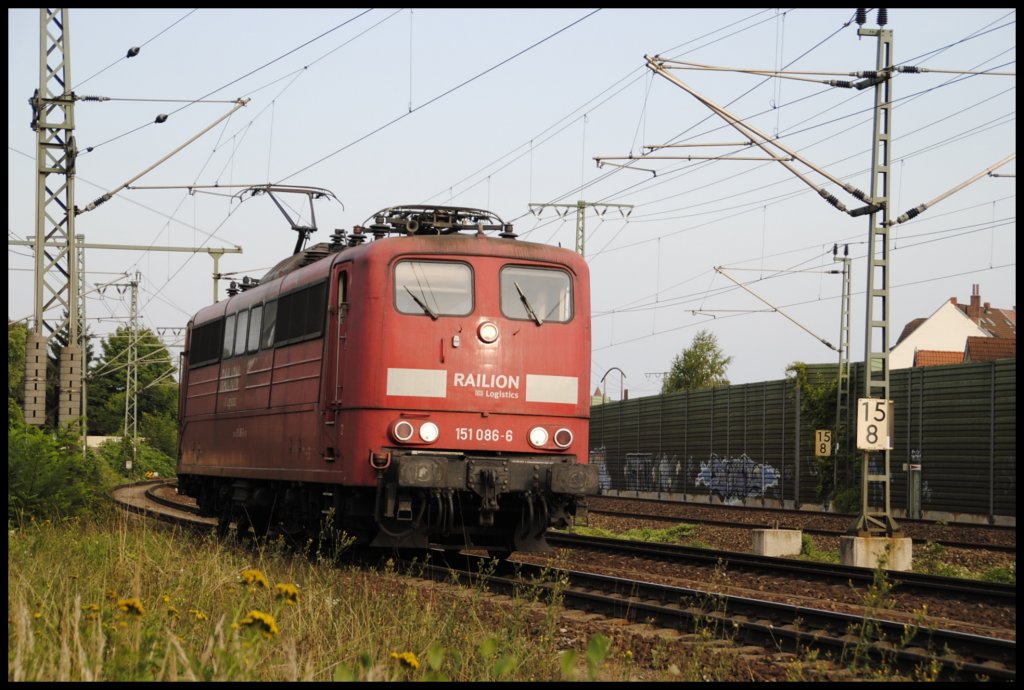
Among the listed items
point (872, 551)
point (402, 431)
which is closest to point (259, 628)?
point (402, 431)

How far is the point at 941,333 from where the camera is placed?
7025 centimetres

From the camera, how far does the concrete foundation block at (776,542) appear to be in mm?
18016

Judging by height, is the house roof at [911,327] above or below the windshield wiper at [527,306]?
above

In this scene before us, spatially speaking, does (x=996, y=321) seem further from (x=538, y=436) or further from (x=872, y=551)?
(x=538, y=436)

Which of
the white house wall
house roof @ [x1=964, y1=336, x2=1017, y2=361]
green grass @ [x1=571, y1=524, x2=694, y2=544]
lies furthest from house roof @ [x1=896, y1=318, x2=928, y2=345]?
green grass @ [x1=571, y1=524, x2=694, y2=544]

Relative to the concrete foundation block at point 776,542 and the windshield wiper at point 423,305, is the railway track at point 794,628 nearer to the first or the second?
the windshield wiper at point 423,305

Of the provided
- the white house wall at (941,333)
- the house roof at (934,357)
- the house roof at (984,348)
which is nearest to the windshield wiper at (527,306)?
the house roof at (984,348)

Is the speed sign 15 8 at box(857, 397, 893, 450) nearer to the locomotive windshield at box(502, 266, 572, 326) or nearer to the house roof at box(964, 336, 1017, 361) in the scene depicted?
the locomotive windshield at box(502, 266, 572, 326)

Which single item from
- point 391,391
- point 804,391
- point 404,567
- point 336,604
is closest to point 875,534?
point 404,567

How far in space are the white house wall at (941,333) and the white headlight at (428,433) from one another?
6099 centimetres

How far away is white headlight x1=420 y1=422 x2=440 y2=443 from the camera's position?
505 inches

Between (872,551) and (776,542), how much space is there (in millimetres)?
2341

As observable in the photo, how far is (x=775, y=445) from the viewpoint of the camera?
34.7m

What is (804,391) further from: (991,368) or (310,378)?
(310,378)
